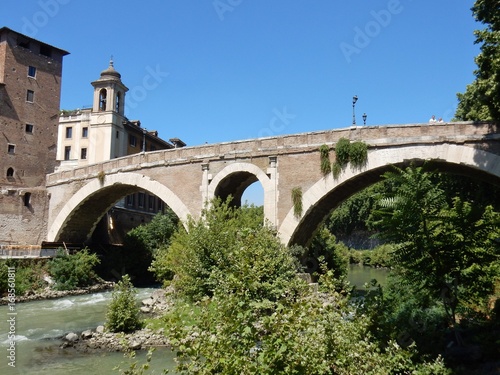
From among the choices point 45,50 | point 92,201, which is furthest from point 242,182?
point 45,50

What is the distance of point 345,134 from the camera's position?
65.0 feet

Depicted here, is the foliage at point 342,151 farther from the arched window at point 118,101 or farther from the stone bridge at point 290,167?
the arched window at point 118,101

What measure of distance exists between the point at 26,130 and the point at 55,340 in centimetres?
2391

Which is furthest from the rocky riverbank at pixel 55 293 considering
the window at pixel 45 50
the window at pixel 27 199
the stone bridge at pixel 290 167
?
the window at pixel 45 50

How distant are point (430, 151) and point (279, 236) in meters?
7.12

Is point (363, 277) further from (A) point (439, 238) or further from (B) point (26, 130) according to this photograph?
(A) point (439, 238)

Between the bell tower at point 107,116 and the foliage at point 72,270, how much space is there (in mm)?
13459

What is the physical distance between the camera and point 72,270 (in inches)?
1075

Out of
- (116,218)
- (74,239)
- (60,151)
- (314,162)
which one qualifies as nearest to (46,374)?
(314,162)

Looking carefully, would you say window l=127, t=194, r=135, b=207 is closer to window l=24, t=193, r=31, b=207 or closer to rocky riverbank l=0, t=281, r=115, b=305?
window l=24, t=193, r=31, b=207

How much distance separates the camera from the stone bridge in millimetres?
17391

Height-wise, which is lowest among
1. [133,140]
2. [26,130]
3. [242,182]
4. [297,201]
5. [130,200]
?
[297,201]

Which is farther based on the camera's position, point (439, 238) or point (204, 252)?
point (204, 252)

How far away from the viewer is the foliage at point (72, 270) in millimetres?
26828
